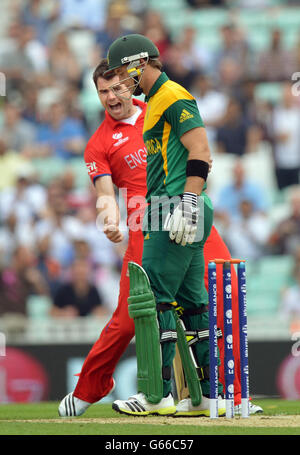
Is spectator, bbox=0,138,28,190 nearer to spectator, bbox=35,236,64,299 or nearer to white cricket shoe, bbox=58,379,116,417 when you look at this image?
spectator, bbox=35,236,64,299

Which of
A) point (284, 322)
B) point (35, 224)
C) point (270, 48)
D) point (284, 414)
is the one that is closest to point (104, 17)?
point (270, 48)

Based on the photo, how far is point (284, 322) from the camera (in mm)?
9250

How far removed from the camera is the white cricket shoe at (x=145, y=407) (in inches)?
199

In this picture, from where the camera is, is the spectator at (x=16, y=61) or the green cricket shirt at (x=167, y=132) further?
the spectator at (x=16, y=61)

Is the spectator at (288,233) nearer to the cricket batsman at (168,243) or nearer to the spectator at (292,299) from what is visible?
the spectator at (292,299)

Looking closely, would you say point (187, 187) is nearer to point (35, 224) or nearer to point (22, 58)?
point (35, 224)

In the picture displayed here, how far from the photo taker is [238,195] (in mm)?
11391

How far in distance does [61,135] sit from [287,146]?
9.85ft

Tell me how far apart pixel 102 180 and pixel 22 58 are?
26.3 feet

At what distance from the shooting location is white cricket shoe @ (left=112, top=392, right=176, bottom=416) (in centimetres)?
505

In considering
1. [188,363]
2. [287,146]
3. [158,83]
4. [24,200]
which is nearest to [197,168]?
[158,83]

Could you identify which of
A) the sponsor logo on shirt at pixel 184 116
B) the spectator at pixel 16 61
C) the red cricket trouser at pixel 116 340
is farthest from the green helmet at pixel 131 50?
the spectator at pixel 16 61

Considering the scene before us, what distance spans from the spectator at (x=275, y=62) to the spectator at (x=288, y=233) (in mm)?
2832

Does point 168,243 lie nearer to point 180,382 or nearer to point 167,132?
point 167,132
